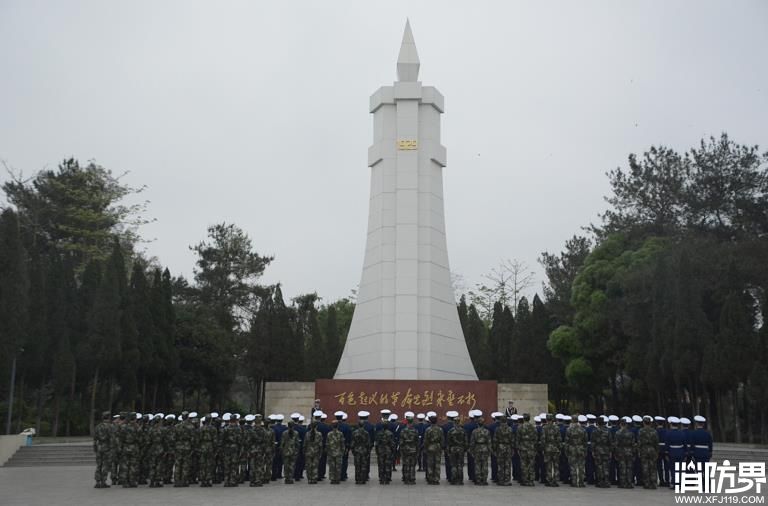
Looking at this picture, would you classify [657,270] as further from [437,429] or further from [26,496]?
[26,496]

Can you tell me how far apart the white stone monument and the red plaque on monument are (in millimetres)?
2356

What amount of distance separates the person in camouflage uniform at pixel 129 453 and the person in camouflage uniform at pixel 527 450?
18.1 ft

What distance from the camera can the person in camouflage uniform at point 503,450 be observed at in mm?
11547

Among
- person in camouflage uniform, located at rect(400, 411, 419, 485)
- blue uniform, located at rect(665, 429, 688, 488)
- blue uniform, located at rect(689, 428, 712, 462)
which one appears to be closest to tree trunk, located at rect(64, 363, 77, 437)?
person in camouflage uniform, located at rect(400, 411, 419, 485)

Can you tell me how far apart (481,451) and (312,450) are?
2.42 m

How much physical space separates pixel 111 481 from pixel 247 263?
2668 cm

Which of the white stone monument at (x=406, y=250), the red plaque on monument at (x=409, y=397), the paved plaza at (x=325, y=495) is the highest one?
the white stone monument at (x=406, y=250)

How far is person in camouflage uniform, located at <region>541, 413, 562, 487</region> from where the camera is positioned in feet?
37.7

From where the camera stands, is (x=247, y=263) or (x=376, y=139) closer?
(x=376, y=139)

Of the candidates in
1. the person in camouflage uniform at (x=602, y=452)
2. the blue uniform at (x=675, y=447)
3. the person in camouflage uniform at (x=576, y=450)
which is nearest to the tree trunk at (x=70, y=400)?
the person in camouflage uniform at (x=576, y=450)

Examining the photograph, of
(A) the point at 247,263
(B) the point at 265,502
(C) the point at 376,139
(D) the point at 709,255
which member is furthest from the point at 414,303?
(A) the point at 247,263

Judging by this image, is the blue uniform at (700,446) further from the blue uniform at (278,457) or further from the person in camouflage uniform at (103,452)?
the person in camouflage uniform at (103,452)

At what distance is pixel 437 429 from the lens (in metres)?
11.5

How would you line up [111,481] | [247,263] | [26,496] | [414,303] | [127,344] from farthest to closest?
[247,263]
[127,344]
[414,303]
[111,481]
[26,496]
